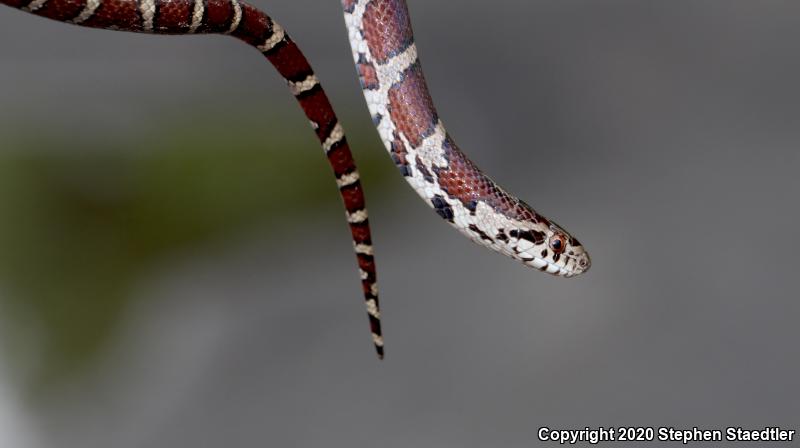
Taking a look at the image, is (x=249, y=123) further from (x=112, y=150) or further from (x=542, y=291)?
(x=542, y=291)

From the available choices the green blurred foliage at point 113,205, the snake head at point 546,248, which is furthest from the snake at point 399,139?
the green blurred foliage at point 113,205

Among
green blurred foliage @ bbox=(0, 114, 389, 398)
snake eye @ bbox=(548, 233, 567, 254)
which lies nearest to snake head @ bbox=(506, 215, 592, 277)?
snake eye @ bbox=(548, 233, 567, 254)

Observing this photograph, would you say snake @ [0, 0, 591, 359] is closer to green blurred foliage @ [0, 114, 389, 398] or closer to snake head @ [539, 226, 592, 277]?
snake head @ [539, 226, 592, 277]

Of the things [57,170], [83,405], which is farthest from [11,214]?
[83,405]

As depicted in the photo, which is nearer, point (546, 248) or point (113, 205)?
point (546, 248)

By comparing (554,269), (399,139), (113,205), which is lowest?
(554,269)

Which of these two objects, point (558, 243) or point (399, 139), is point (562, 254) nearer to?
point (558, 243)

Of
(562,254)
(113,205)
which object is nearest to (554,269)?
(562,254)
